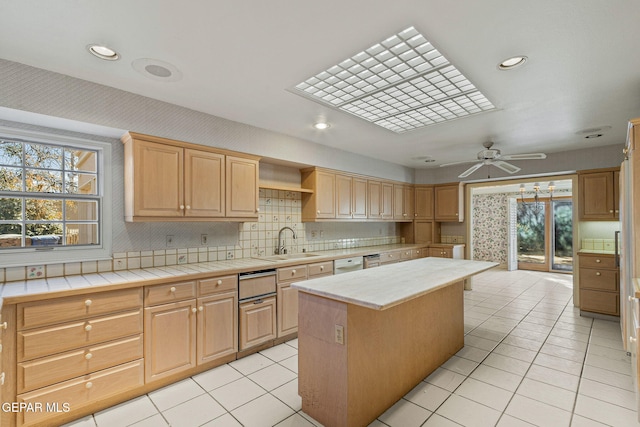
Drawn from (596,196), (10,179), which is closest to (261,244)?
(10,179)

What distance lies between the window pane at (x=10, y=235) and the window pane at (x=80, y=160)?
2.04 feet

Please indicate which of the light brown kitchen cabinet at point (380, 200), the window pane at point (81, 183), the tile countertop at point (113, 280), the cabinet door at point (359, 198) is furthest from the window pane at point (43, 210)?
the light brown kitchen cabinet at point (380, 200)

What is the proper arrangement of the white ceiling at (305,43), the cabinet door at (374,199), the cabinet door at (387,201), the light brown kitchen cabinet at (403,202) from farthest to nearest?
the light brown kitchen cabinet at (403,202) < the cabinet door at (387,201) < the cabinet door at (374,199) < the white ceiling at (305,43)

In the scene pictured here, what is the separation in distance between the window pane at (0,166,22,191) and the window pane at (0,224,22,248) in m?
0.30

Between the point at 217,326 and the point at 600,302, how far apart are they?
501cm

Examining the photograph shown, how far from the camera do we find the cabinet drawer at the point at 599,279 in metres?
4.14

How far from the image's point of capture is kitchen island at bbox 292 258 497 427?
194 cm

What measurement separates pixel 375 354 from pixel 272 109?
2387 millimetres

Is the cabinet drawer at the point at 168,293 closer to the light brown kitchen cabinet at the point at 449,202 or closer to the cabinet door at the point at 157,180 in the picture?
the cabinet door at the point at 157,180

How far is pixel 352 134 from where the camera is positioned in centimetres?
396

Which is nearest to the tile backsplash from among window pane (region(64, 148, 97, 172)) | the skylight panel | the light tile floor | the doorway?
window pane (region(64, 148, 97, 172))

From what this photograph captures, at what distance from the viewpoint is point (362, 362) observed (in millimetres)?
2014

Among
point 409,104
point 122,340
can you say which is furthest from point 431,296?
point 122,340

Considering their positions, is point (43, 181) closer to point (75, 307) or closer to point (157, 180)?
point (157, 180)
